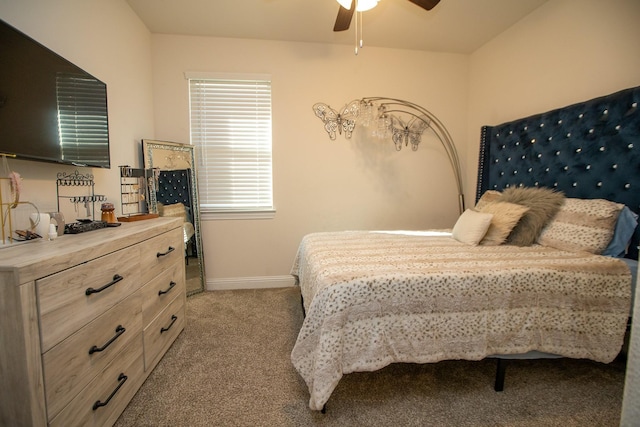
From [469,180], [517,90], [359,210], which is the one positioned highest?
[517,90]

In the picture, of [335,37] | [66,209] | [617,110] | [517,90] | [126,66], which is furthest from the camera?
[335,37]

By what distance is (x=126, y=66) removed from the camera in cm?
225

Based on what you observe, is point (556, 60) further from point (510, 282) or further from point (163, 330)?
point (163, 330)

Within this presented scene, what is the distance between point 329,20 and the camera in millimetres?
2461

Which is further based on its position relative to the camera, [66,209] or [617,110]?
[617,110]

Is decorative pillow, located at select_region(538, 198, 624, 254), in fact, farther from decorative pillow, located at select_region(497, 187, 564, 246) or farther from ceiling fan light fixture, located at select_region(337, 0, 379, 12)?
ceiling fan light fixture, located at select_region(337, 0, 379, 12)

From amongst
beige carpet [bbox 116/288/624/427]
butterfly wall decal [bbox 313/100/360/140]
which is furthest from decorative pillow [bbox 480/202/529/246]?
butterfly wall decal [bbox 313/100/360/140]

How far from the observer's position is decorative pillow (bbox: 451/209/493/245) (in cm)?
200

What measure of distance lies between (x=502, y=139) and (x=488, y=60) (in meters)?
0.95

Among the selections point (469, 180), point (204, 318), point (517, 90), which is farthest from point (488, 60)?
point (204, 318)

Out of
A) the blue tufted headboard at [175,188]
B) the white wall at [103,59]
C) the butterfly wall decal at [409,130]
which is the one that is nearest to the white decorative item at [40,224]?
the white wall at [103,59]

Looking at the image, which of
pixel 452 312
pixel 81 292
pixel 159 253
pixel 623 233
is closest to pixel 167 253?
pixel 159 253

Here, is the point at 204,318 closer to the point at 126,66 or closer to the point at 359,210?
the point at 359,210

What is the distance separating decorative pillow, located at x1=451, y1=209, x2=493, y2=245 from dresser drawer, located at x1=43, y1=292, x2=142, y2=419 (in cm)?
225
